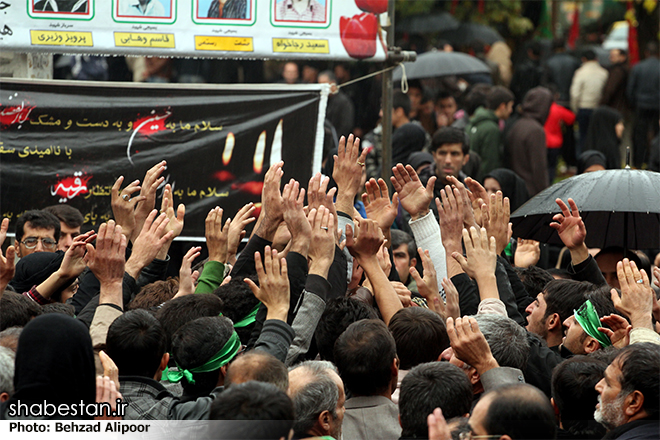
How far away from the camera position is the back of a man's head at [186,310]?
374 centimetres

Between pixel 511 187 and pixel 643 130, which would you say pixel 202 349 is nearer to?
pixel 511 187

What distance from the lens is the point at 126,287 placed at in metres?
4.14

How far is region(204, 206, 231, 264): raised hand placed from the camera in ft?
15.4

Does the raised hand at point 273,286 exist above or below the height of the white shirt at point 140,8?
below

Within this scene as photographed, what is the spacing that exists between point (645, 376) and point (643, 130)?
11.8 m

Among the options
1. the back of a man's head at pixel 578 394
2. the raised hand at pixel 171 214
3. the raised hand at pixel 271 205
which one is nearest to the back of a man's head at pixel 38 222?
the raised hand at pixel 171 214

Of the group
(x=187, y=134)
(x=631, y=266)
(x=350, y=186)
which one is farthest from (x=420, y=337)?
(x=187, y=134)

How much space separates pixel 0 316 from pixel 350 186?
6.87 ft

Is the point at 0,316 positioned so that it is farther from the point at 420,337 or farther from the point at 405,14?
the point at 405,14

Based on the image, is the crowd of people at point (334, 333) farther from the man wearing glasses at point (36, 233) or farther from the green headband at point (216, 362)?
the man wearing glasses at point (36, 233)

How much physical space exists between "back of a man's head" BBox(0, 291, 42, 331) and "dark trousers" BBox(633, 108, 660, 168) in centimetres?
1184

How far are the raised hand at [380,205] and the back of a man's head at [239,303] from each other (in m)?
1.16

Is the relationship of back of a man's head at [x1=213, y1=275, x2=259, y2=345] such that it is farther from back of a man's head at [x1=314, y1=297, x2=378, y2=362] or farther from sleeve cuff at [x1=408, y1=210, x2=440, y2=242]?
sleeve cuff at [x1=408, y1=210, x2=440, y2=242]

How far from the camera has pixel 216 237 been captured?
15.3ft
